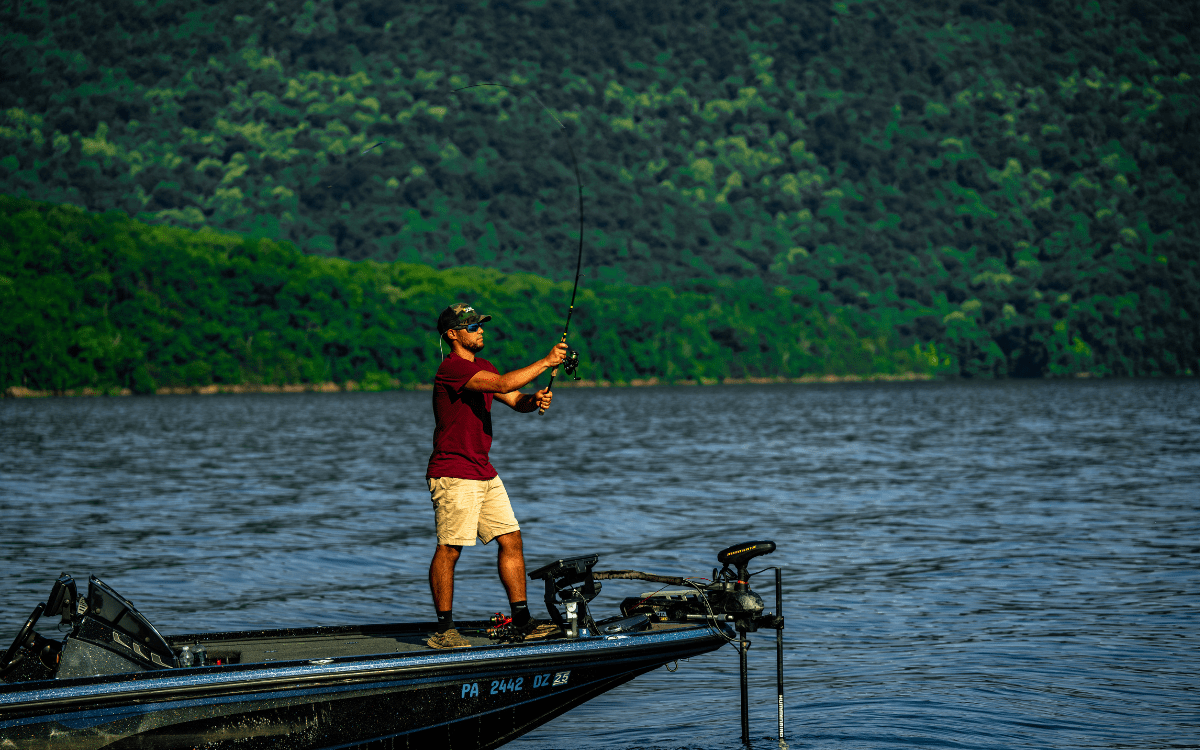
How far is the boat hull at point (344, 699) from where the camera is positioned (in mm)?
7590

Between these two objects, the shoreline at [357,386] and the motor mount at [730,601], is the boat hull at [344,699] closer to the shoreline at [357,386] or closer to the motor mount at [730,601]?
the motor mount at [730,601]

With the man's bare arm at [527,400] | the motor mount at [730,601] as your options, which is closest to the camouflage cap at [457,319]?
the man's bare arm at [527,400]

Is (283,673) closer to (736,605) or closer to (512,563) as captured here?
(512,563)

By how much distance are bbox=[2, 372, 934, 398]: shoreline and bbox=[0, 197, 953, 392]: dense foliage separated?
1.73 ft

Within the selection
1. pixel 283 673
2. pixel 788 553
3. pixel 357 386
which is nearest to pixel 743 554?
pixel 283 673

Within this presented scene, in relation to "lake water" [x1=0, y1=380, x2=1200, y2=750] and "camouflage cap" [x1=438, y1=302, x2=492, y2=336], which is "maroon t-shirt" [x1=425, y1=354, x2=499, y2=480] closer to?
"camouflage cap" [x1=438, y1=302, x2=492, y2=336]

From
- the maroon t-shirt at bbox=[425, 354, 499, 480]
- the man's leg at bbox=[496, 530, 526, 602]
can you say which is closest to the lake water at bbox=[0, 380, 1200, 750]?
the man's leg at bbox=[496, 530, 526, 602]

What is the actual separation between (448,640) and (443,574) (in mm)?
444

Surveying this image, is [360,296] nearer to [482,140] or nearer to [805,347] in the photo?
[805,347]

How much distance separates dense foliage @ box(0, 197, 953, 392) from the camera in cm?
9794

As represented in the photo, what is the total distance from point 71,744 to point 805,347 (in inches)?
5673

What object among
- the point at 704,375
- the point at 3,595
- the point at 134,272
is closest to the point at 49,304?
the point at 134,272

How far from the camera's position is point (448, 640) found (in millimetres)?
9055

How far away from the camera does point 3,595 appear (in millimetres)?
15312
